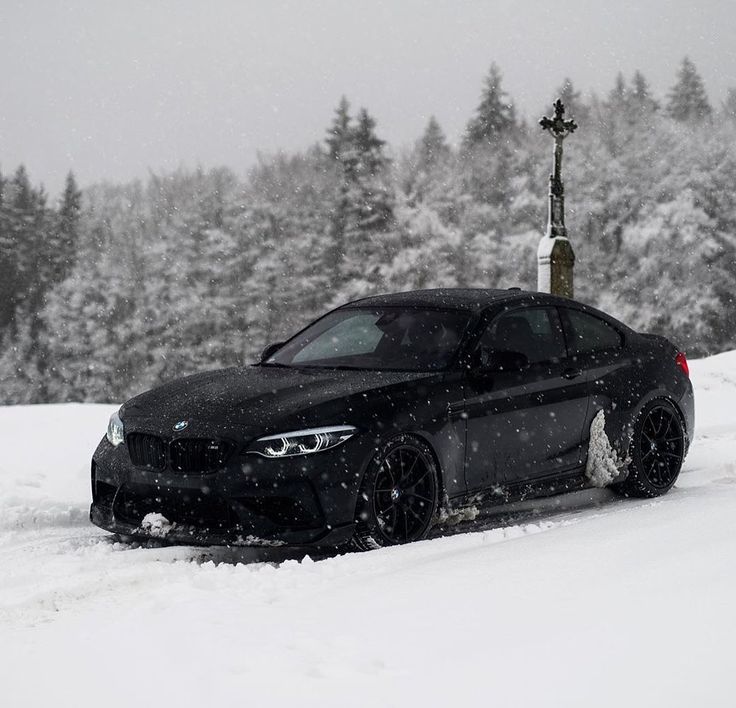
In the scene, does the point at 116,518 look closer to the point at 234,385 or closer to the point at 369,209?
the point at 234,385

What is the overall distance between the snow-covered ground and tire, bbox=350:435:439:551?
0.64 ft

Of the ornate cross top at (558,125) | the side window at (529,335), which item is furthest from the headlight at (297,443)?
the ornate cross top at (558,125)

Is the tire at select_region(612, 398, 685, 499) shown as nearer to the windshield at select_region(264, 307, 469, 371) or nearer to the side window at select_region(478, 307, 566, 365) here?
the side window at select_region(478, 307, 566, 365)

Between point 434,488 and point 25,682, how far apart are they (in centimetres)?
292

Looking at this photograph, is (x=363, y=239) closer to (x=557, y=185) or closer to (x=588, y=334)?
(x=557, y=185)

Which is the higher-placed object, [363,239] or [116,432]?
[363,239]

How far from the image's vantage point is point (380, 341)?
708 centimetres

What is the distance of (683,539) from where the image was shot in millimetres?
5352

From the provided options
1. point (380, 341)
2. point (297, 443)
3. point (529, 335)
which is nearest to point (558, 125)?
point (529, 335)

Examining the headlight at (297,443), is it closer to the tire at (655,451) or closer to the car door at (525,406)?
the car door at (525,406)

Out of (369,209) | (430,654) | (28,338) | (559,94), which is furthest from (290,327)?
(430,654)

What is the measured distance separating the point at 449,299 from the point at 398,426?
4.91 feet

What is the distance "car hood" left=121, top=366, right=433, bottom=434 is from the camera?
19.4ft

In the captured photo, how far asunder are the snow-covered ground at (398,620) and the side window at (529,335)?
44.5 inches
